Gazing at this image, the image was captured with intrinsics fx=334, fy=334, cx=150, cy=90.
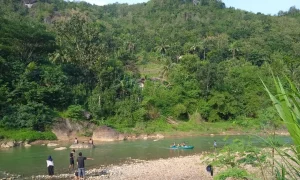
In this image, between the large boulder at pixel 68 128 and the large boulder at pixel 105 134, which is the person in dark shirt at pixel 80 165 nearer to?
the large boulder at pixel 105 134

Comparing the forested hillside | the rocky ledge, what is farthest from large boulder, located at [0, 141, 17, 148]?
the forested hillside

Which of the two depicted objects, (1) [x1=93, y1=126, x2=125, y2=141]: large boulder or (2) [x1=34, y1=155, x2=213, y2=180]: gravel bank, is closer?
(2) [x1=34, y1=155, x2=213, y2=180]: gravel bank

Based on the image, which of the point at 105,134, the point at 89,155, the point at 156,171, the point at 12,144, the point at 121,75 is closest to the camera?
the point at 156,171

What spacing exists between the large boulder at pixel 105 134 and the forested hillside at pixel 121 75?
3.65 meters

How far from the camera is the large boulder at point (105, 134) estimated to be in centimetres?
3766

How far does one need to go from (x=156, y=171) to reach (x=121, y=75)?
104ft

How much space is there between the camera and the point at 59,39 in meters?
52.8

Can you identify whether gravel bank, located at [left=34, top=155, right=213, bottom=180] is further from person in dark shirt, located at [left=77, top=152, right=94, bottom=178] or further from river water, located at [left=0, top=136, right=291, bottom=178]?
river water, located at [left=0, top=136, right=291, bottom=178]

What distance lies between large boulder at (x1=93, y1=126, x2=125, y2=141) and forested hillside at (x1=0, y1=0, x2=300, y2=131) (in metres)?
3.65

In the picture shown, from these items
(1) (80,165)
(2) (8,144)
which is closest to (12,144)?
(2) (8,144)

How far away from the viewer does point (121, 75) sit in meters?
50.6

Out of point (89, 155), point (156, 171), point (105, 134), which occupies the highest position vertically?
point (156, 171)

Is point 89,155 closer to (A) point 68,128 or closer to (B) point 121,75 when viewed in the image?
Answer: (A) point 68,128

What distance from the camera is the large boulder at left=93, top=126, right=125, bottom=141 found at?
37.7 meters
